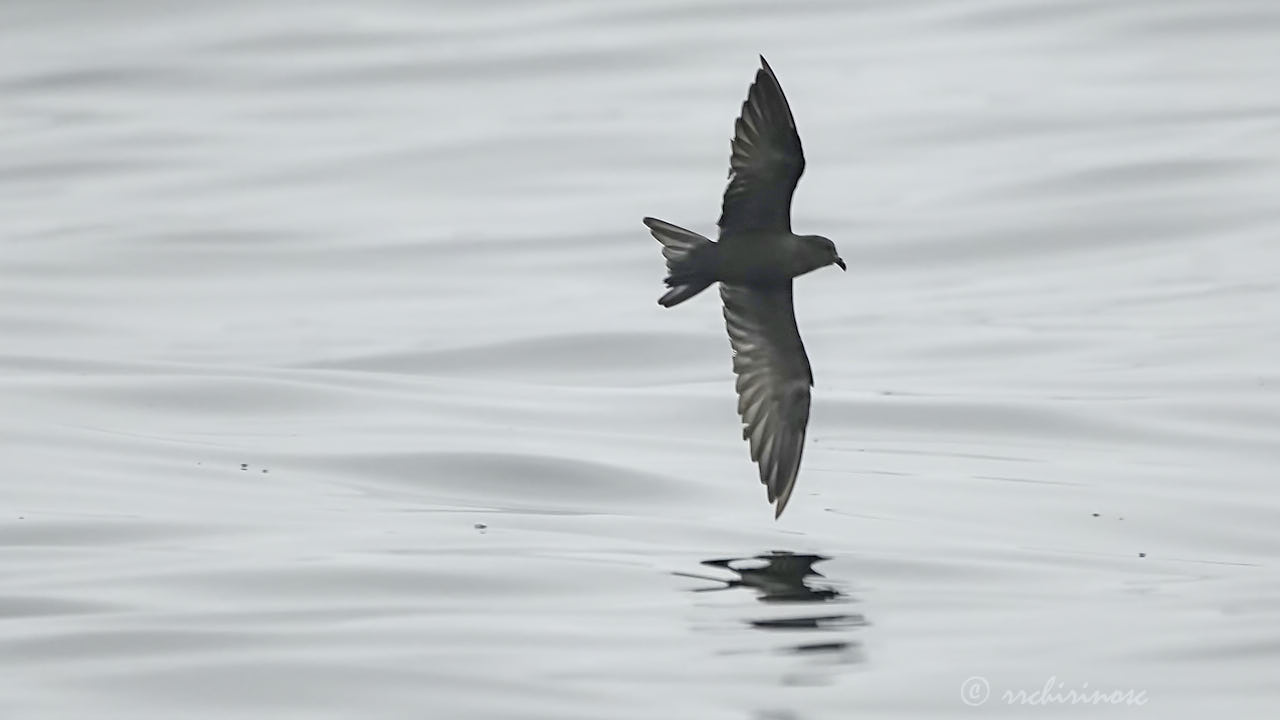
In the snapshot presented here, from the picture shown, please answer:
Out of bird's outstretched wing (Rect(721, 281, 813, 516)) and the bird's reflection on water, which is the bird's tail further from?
the bird's reflection on water

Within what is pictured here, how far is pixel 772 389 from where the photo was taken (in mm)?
9914

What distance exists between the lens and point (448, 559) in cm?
952

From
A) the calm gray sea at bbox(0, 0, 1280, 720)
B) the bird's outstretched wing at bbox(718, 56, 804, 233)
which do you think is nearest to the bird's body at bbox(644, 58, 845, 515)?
the bird's outstretched wing at bbox(718, 56, 804, 233)

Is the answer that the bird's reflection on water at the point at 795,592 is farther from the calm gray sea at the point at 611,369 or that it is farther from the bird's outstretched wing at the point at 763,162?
the bird's outstretched wing at the point at 763,162

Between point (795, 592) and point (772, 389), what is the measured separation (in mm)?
1283

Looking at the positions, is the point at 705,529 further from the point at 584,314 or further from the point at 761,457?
the point at 584,314

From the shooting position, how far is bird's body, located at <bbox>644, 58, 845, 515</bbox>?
8.91 m
